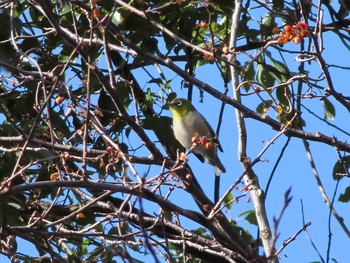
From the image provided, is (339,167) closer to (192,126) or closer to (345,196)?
(345,196)

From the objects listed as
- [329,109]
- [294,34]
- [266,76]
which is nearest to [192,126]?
[266,76]

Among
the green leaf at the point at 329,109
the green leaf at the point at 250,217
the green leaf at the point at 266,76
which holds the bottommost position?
the green leaf at the point at 250,217

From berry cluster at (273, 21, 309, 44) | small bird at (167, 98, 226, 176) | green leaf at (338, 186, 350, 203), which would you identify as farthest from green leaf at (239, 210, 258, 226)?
small bird at (167, 98, 226, 176)

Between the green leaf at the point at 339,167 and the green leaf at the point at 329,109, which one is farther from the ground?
the green leaf at the point at 329,109

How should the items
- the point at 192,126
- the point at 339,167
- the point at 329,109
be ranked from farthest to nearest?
the point at 192,126
the point at 329,109
the point at 339,167

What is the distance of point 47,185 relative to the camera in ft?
8.13

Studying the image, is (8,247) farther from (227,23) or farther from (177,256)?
(227,23)

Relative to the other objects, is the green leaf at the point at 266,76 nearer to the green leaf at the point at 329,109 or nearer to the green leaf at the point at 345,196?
the green leaf at the point at 329,109

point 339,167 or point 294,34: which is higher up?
point 294,34

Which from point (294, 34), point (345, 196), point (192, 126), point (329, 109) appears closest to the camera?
point (294, 34)

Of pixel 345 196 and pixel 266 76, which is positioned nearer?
pixel 345 196

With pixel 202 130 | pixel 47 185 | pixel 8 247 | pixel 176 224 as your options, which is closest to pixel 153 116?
pixel 176 224

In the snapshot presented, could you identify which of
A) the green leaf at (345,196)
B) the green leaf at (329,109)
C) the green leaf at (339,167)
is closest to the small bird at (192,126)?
the green leaf at (329,109)

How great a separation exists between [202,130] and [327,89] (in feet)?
12.5
